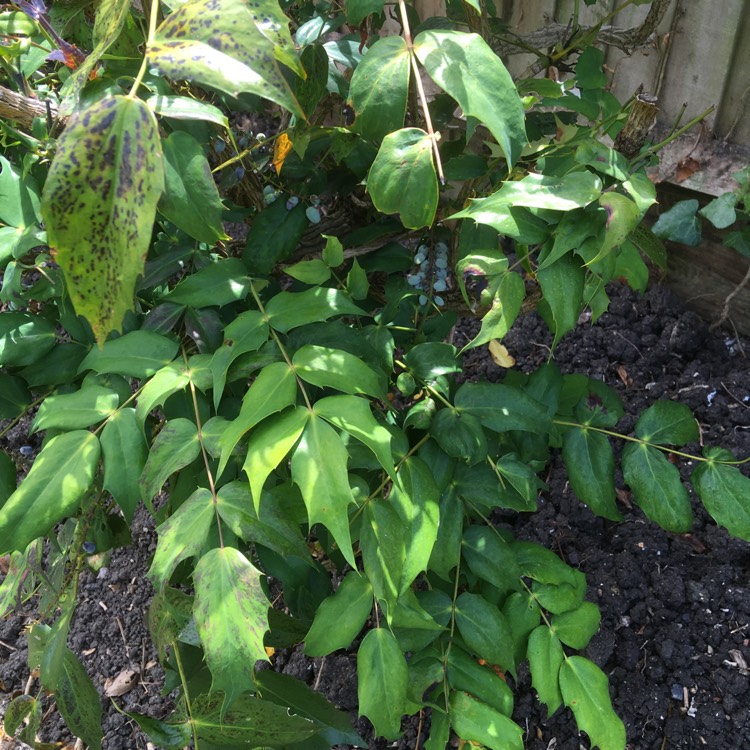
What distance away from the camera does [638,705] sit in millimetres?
1414

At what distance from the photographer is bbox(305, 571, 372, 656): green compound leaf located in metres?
1.00

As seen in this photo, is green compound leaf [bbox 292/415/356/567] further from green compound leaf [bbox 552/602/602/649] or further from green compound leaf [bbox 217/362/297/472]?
green compound leaf [bbox 552/602/602/649]

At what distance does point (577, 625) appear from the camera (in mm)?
1148

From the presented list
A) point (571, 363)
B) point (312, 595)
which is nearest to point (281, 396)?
point (312, 595)

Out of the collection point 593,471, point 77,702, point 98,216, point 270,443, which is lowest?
point 77,702

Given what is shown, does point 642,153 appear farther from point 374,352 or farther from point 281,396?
point 281,396

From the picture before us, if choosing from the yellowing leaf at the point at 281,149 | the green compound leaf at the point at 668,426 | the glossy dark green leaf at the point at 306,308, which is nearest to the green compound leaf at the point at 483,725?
the green compound leaf at the point at 668,426

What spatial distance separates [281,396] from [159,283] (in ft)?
1.27

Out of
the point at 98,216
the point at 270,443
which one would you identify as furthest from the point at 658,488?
the point at 98,216

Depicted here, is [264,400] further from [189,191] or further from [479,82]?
[479,82]

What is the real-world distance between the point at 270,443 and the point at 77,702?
2.08 feet

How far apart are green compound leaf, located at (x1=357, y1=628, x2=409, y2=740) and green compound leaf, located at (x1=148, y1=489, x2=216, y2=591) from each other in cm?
30

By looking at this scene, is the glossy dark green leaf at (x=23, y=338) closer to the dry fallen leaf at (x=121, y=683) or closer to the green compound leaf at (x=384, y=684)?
the green compound leaf at (x=384, y=684)

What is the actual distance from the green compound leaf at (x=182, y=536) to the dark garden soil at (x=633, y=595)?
818 mm
